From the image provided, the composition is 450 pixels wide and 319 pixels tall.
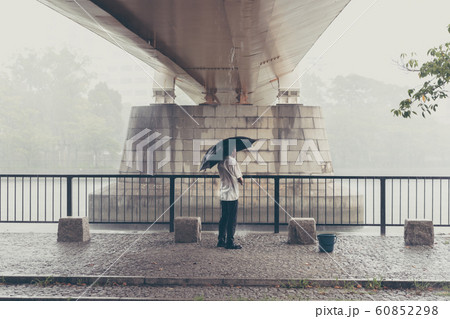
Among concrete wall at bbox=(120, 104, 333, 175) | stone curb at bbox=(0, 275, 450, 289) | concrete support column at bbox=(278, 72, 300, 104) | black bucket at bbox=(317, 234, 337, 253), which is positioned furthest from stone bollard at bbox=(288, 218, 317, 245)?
concrete support column at bbox=(278, 72, 300, 104)

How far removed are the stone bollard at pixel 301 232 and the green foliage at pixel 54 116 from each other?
2299 inches

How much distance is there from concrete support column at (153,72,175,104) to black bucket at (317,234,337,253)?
1473 centimetres

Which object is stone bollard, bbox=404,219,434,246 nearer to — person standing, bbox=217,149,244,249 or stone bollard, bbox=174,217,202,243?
person standing, bbox=217,149,244,249

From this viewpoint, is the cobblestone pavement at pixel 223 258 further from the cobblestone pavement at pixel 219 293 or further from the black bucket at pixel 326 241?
the cobblestone pavement at pixel 219 293

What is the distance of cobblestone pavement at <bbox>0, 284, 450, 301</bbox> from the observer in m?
5.68

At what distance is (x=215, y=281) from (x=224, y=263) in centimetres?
100

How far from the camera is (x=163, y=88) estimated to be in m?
21.5

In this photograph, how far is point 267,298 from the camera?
5.62m

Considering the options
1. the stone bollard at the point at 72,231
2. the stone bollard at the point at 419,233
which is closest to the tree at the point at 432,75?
the stone bollard at the point at 419,233

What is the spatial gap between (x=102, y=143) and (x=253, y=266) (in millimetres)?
63194

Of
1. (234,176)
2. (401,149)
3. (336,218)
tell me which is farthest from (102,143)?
(234,176)

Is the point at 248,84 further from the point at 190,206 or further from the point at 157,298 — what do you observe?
the point at 157,298

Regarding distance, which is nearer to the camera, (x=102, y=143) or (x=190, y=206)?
(x=190, y=206)

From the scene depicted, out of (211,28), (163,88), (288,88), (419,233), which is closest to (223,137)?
(163,88)
